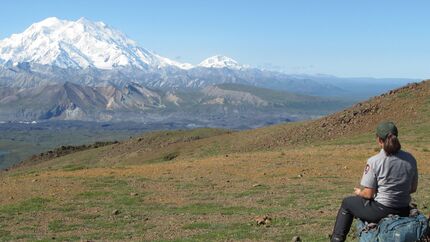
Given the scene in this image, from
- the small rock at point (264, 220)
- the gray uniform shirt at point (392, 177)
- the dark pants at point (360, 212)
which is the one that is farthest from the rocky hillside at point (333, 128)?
the gray uniform shirt at point (392, 177)

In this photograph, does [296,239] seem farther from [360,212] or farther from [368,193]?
[368,193]

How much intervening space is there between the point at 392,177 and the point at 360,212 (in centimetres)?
96

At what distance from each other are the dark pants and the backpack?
0.15m

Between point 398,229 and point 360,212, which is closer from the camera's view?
point 398,229

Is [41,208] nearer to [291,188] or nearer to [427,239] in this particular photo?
[291,188]

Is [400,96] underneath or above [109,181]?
above

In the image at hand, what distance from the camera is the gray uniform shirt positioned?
1077 centimetres

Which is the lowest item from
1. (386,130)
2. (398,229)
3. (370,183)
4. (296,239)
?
(296,239)

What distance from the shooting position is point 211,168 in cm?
3130

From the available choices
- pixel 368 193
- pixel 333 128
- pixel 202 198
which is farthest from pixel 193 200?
pixel 333 128

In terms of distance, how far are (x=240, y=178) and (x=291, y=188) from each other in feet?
14.6

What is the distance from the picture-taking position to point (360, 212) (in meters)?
11.1

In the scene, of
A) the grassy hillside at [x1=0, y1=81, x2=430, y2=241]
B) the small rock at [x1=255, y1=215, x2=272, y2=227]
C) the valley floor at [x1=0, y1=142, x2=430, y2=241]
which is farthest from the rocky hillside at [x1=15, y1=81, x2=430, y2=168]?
the small rock at [x1=255, y1=215, x2=272, y2=227]

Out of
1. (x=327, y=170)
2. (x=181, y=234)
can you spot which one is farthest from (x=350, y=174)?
(x=181, y=234)
